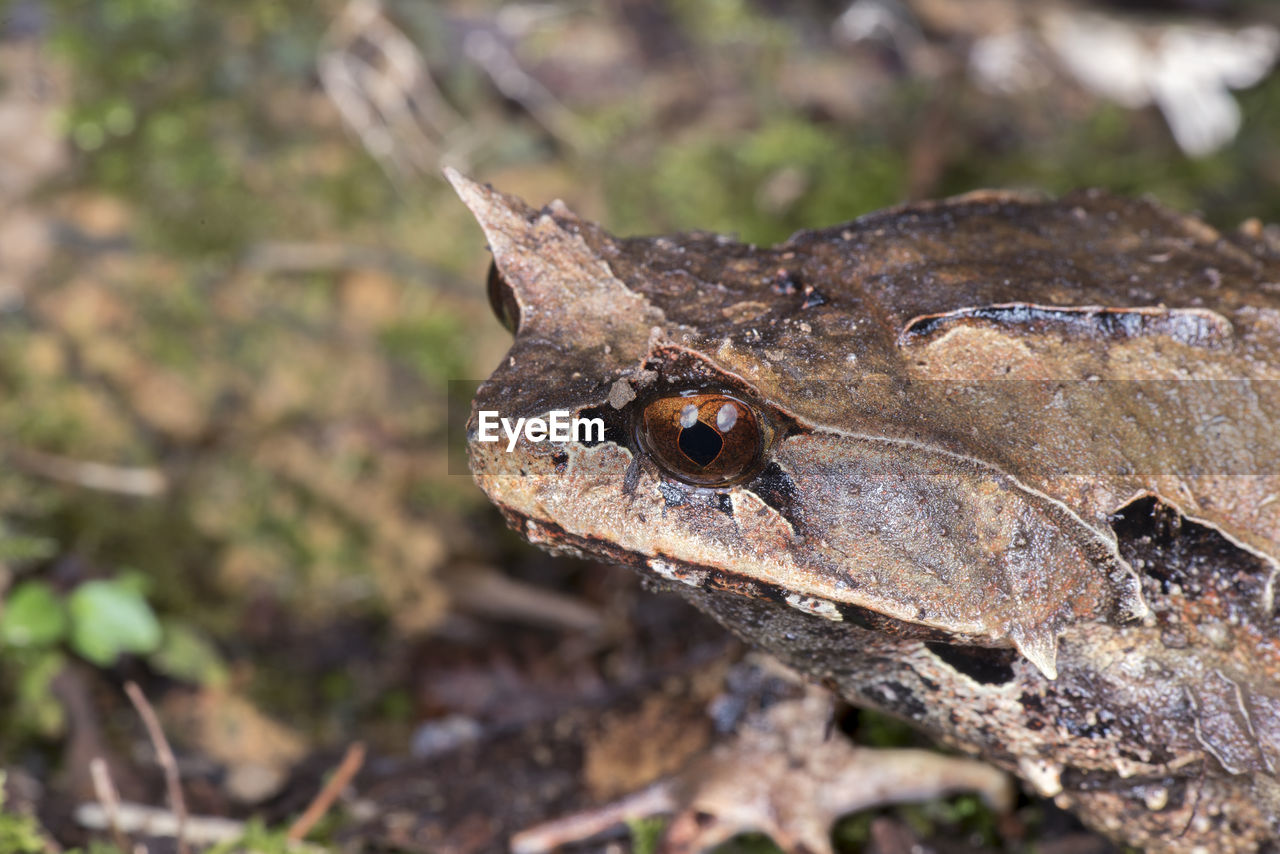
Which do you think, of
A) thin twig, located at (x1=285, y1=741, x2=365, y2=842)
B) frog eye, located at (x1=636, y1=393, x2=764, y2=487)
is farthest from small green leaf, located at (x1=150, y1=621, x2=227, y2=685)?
frog eye, located at (x1=636, y1=393, x2=764, y2=487)

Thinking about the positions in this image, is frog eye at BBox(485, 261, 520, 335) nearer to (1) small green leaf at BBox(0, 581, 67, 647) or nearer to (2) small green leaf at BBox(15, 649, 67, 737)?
(1) small green leaf at BBox(0, 581, 67, 647)

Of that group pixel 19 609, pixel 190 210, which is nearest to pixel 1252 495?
pixel 19 609

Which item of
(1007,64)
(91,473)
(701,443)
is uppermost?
(1007,64)

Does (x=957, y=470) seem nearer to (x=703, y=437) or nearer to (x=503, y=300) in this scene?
(x=703, y=437)

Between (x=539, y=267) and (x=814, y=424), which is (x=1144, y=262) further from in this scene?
(x=539, y=267)

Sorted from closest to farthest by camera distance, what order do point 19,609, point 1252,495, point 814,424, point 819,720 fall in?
point 814,424
point 1252,495
point 819,720
point 19,609

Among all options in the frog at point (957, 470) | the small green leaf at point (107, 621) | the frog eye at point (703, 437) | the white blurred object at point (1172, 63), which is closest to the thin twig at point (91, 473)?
the small green leaf at point (107, 621)

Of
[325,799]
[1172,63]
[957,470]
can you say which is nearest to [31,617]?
[325,799]
